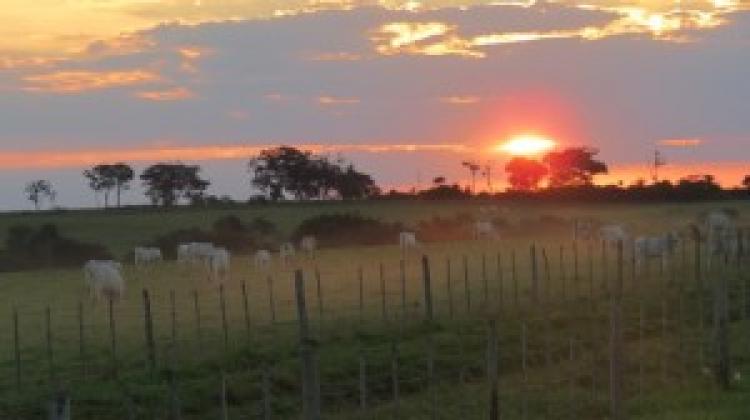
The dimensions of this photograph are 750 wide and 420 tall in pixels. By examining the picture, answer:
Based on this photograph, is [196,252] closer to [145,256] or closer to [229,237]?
[145,256]

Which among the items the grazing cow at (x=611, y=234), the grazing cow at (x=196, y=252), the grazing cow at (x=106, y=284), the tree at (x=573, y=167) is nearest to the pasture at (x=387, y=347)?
the grazing cow at (x=106, y=284)

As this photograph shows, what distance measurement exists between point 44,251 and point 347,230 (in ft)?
65.2

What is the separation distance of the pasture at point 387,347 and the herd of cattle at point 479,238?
2.85 feet

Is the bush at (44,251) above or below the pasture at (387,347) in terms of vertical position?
above

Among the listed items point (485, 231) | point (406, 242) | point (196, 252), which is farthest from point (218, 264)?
point (485, 231)

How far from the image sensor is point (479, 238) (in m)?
71.6

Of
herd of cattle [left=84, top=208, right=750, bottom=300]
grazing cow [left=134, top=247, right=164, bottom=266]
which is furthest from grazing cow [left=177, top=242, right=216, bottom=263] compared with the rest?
grazing cow [left=134, top=247, right=164, bottom=266]

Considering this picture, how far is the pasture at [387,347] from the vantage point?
2156 cm

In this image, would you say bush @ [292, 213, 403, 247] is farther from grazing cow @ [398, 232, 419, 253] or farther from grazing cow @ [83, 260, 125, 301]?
grazing cow @ [83, 260, 125, 301]

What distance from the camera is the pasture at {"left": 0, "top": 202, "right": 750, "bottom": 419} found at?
2156 centimetres

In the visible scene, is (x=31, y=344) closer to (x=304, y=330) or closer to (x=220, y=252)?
(x=304, y=330)

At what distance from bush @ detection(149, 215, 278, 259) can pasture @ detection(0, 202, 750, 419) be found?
2364 cm

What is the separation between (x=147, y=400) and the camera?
22.7 meters

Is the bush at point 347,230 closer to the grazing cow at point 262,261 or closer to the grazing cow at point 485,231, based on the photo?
the grazing cow at point 485,231
